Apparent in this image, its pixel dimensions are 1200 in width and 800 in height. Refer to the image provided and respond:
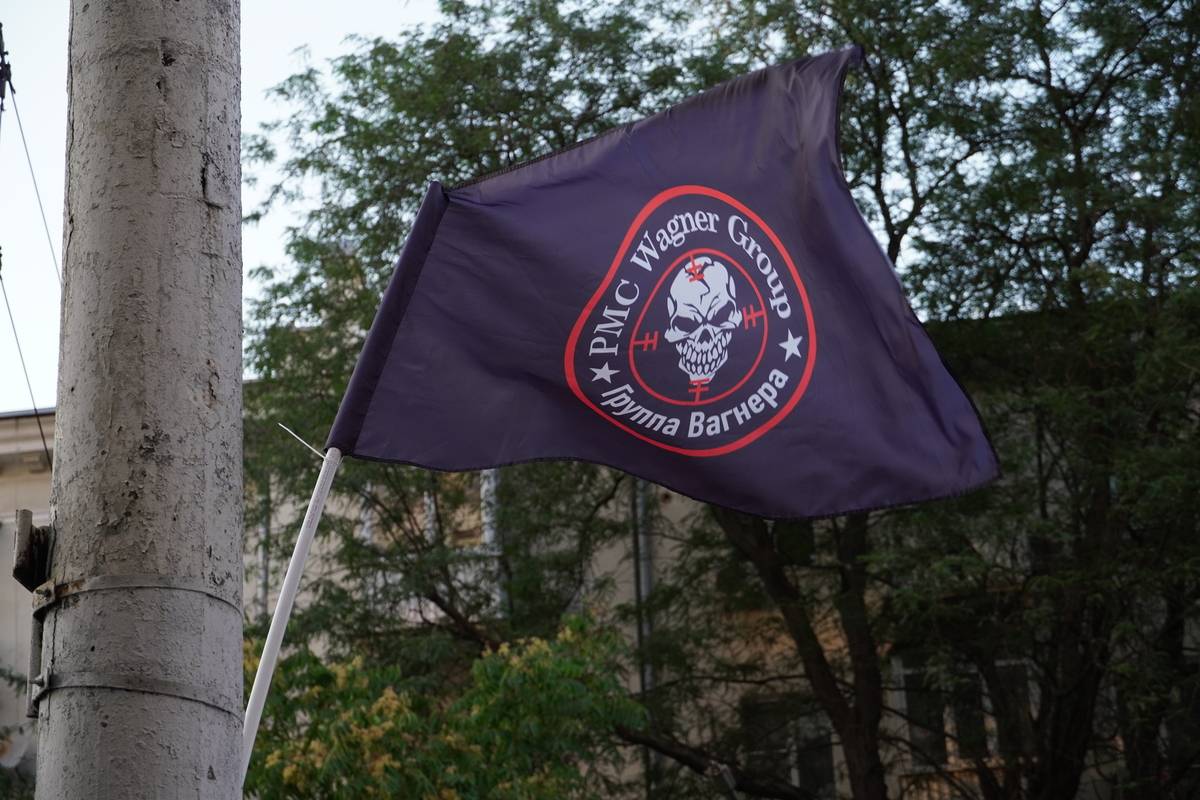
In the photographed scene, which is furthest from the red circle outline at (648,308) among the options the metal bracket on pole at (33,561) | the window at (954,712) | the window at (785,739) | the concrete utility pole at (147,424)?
the window at (785,739)

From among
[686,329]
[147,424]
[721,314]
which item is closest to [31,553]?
[147,424]

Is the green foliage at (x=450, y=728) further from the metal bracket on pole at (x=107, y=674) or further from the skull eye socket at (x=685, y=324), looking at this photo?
the metal bracket on pole at (x=107, y=674)

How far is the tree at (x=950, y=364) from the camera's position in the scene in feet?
52.2

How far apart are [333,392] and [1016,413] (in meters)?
7.05

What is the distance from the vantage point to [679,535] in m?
20.2

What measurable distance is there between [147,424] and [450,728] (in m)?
11.0

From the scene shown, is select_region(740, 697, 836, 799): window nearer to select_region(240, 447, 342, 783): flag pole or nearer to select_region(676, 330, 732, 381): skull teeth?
select_region(676, 330, 732, 381): skull teeth

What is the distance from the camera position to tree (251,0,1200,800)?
52.2 ft

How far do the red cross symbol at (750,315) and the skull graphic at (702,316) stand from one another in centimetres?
2

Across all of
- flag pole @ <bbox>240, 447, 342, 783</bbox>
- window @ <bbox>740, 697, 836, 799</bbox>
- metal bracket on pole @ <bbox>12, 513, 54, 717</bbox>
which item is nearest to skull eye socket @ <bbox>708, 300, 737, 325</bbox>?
flag pole @ <bbox>240, 447, 342, 783</bbox>

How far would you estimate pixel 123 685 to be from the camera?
140 inches

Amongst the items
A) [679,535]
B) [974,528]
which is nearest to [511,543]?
[679,535]

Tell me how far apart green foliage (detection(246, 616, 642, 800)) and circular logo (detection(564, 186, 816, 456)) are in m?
7.61

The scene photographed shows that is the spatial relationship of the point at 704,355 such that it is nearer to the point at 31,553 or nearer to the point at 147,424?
the point at 147,424
